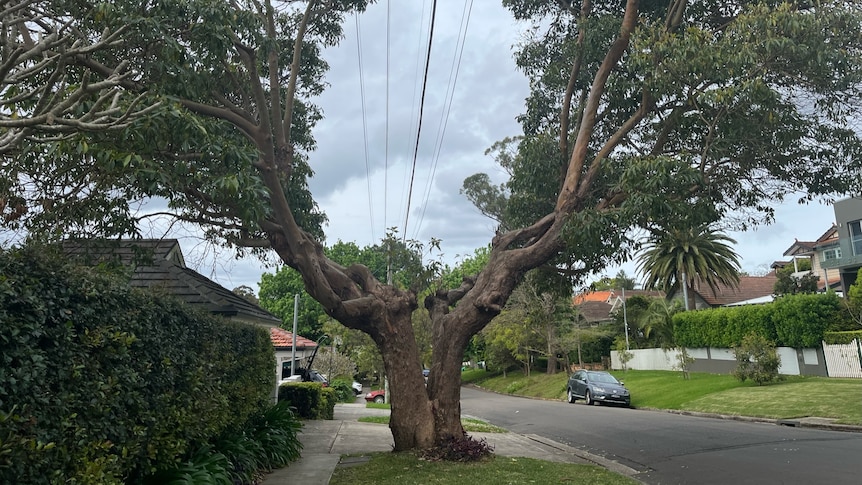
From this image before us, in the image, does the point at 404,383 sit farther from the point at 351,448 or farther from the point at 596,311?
the point at 596,311

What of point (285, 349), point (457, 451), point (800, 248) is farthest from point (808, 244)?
point (457, 451)

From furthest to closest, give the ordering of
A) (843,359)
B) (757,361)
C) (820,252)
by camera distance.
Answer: (820,252), (757,361), (843,359)

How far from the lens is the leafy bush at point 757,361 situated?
78.4 ft

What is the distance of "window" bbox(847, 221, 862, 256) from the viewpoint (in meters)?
34.2

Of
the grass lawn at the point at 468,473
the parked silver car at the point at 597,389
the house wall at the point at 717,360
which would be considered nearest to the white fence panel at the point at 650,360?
the house wall at the point at 717,360

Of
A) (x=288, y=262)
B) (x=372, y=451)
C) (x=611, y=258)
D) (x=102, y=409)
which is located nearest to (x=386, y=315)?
(x=288, y=262)

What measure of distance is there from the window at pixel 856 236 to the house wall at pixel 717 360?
994cm

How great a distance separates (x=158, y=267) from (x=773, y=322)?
2580 centimetres

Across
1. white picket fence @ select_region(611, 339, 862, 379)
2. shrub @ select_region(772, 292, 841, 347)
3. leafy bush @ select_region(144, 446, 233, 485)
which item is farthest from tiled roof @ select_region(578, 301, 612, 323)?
leafy bush @ select_region(144, 446, 233, 485)

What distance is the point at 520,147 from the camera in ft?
43.7

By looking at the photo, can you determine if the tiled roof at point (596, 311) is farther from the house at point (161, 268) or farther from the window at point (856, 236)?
the house at point (161, 268)

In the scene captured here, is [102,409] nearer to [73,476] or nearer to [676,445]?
[73,476]

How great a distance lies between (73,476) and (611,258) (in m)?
10.5

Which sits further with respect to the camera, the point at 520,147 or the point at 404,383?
the point at 520,147
